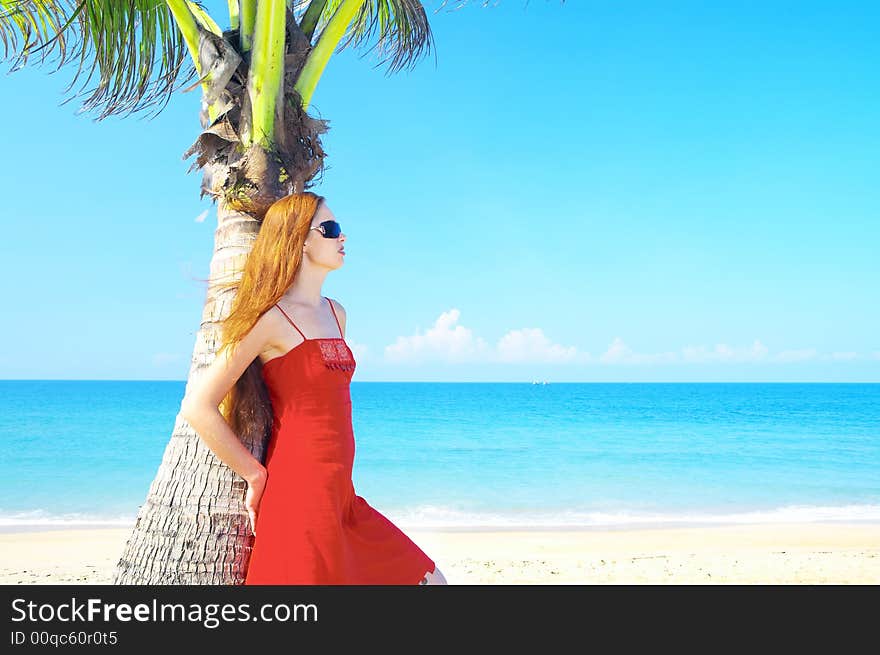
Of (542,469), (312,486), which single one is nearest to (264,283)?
(312,486)

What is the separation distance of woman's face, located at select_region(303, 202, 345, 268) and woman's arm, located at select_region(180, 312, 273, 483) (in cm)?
33

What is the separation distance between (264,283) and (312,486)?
0.83 meters

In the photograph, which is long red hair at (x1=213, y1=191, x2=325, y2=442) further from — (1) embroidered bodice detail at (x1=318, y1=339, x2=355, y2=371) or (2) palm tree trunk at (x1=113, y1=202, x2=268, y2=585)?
(1) embroidered bodice detail at (x1=318, y1=339, x2=355, y2=371)

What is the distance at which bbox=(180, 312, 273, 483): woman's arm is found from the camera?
8.72 ft

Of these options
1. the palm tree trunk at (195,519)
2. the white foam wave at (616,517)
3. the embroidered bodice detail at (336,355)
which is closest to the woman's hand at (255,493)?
the palm tree trunk at (195,519)

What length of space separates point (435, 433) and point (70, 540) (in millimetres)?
25036

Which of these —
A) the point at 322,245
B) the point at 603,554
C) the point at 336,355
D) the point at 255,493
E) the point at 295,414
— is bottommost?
the point at 603,554

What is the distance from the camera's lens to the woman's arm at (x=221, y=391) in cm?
266

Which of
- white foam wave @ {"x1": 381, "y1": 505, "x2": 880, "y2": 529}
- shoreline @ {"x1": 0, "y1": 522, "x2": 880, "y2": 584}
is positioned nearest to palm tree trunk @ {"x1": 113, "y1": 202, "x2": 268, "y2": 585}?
shoreline @ {"x1": 0, "y1": 522, "x2": 880, "y2": 584}

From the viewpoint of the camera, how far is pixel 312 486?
8.82 feet

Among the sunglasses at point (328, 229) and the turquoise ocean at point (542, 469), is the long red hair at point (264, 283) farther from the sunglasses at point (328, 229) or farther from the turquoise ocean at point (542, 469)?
the turquoise ocean at point (542, 469)

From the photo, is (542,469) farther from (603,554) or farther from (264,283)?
(264,283)
